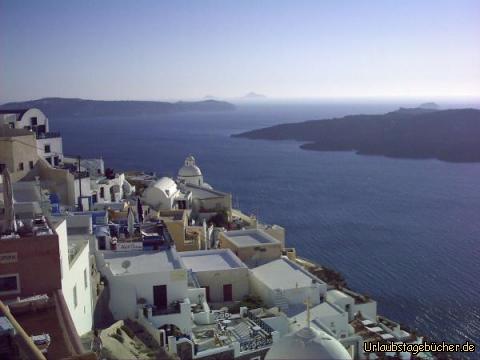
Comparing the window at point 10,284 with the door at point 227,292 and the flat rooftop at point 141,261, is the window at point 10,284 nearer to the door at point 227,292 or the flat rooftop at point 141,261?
the flat rooftop at point 141,261

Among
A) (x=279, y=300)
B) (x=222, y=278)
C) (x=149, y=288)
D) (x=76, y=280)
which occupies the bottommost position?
(x=279, y=300)

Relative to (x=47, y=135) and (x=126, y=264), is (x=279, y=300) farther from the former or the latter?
(x=47, y=135)

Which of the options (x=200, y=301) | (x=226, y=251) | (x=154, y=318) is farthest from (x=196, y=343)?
(x=226, y=251)

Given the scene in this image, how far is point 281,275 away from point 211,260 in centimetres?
234

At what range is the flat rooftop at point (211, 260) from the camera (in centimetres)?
1772

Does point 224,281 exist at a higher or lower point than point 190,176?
lower

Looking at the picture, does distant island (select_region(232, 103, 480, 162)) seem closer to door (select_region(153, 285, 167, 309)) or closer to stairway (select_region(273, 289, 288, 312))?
stairway (select_region(273, 289, 288, 312))

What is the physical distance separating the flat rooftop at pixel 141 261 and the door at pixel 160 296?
455 millimetres

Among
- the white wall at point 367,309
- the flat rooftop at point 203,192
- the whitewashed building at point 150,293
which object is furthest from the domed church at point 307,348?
the flat rooftop at point 203,192

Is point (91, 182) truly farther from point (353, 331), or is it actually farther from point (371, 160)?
point (371, 160)

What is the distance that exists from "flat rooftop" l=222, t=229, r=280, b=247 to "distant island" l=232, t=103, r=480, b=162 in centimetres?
7089

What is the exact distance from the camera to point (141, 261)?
15289mm

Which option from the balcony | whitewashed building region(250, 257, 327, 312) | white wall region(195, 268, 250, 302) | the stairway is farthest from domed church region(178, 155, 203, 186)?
the stairway

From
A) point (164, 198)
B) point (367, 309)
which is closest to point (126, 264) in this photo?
point (367, 309)
